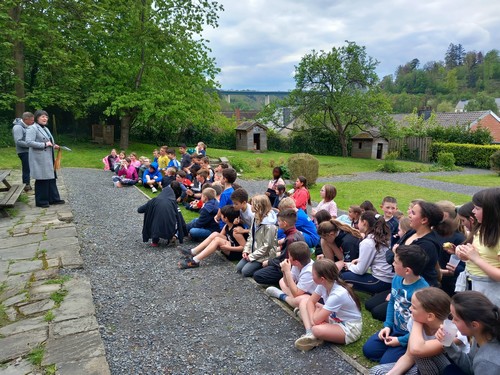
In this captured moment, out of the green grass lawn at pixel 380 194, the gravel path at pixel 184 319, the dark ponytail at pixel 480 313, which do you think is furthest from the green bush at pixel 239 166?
the dark ponytail at pixel 480 313

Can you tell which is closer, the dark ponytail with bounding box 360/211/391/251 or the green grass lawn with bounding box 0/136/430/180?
the dark ponytail with bounding box 360/211/391/251

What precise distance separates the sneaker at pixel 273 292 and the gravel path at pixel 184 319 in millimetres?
100

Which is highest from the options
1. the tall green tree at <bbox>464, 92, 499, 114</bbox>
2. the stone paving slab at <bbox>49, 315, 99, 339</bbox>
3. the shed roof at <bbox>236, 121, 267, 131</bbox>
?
the tall green tree at <bbox>464, 92, 499, 114</bbox>

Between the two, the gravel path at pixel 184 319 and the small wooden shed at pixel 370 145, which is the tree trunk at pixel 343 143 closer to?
the small wooden shed at pixel 370 145

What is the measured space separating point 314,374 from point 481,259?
171cm

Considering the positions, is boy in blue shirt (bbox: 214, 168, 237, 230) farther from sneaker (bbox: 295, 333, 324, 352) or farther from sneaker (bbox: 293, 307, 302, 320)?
sneaker (bbox: 295, 333, 324, 352)

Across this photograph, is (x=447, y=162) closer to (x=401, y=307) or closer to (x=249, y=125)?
(x=249, y=125)

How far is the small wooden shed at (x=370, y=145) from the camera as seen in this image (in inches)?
1186

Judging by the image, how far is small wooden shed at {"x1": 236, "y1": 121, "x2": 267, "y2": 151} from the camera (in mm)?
30372

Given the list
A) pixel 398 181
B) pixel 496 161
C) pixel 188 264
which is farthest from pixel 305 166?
pixel 496 161

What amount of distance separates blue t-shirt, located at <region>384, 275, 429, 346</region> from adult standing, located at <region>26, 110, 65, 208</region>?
7875 mm

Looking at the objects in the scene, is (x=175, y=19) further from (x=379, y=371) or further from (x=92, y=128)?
(x=379, y=371)

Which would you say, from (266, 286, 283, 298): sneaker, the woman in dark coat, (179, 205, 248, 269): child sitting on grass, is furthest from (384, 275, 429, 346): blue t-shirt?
the woman in dark coat

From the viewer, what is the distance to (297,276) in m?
4.39
